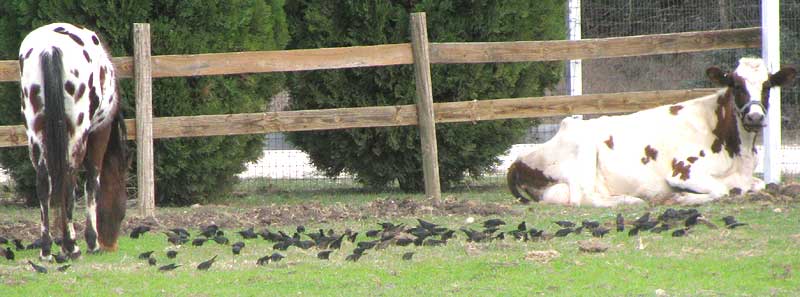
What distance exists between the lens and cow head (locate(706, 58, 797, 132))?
32.9ft

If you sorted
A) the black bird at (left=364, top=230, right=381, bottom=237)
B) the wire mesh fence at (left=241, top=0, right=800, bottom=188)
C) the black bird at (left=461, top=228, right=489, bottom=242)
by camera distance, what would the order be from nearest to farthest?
1. the black bird at (left=461, top=228, right=489, bottom=242)
2. the black bird at (left=364, top=230, right=381, bottom=237)
3. the wire mesh fence at (left=241, top=0, right=800, bottom=188)

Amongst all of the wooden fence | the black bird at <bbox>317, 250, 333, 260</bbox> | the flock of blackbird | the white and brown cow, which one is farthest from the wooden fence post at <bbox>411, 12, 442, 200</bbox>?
the black bird at <bbox>317, 250, 333, 260</bbox>

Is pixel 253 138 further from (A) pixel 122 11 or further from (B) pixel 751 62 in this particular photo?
(B) pixel 751 62

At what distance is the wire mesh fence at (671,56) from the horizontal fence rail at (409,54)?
6.82ft

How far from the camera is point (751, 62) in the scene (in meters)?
10.3

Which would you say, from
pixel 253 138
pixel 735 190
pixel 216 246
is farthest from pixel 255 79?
pixel 735 190

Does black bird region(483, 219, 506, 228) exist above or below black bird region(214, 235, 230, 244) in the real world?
above

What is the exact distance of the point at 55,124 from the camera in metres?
7.06

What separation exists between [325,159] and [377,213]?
123 inches

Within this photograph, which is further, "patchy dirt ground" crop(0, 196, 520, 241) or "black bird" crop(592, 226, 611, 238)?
"patchy dirt ground" crop(0, 196, 520, 241)

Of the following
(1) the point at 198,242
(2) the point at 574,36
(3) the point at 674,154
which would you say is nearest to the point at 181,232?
(1) the point at 198,242

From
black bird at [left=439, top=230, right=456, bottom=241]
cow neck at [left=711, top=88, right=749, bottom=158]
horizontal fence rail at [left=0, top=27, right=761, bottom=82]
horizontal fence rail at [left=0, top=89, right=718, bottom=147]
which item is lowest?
black bird at [left=439, top=230, right=456, bottom=241]

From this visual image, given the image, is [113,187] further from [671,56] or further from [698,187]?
[671,56]

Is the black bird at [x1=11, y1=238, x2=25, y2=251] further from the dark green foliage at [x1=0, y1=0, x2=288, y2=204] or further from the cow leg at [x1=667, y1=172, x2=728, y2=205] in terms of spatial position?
the cow leg at [x1=667, y1=172, x2=728, y2=205]
